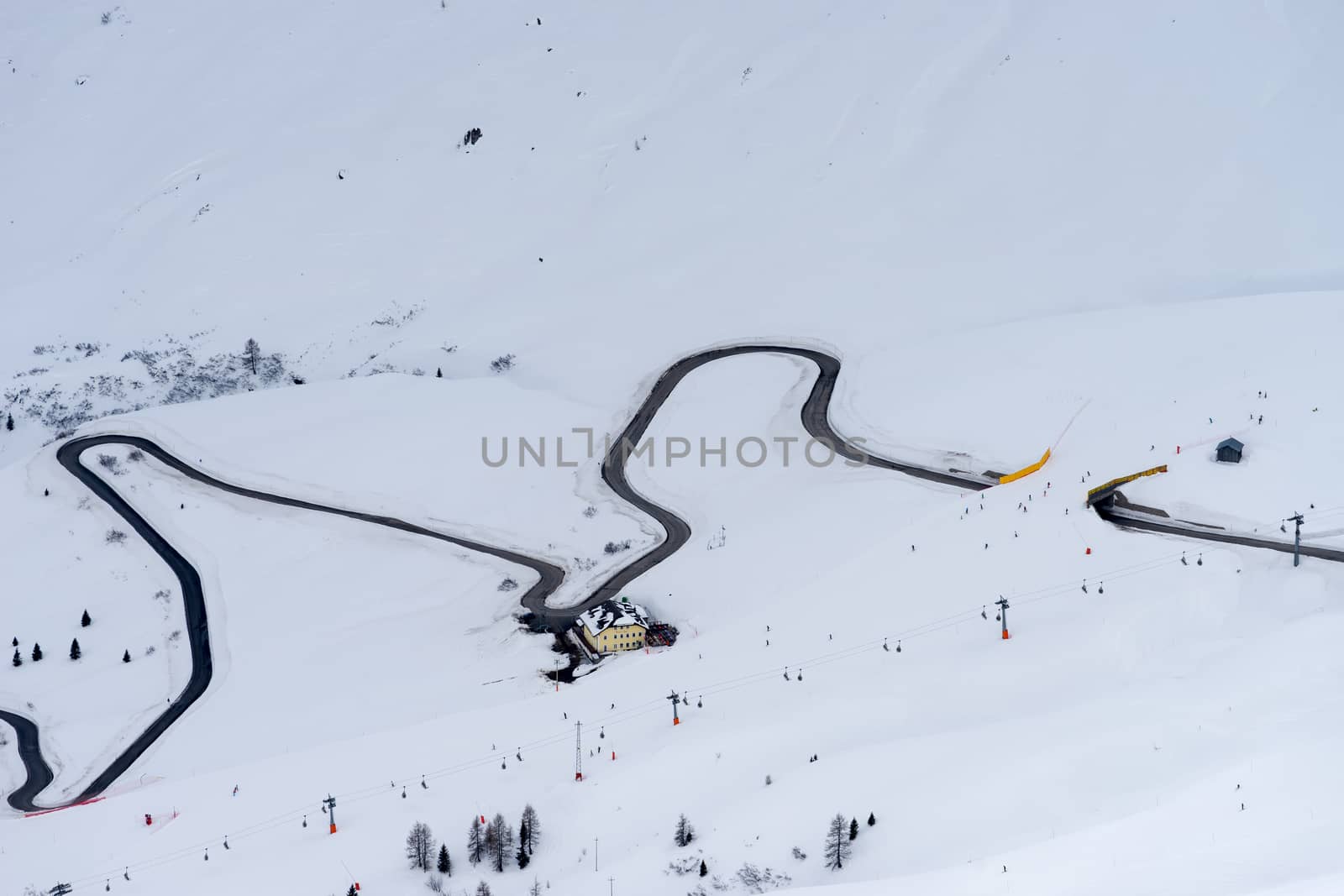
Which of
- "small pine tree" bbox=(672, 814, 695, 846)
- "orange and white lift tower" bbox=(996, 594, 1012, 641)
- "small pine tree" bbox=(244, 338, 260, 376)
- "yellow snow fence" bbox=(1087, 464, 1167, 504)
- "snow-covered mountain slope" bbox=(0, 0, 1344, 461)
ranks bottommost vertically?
"small pine tree" bbox=(672, 814, 695, 846)

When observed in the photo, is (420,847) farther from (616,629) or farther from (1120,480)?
(1120,480)

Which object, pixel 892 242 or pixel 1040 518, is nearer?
pixel 1040 518

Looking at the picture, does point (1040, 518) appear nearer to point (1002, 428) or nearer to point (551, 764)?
point (1002, 428)

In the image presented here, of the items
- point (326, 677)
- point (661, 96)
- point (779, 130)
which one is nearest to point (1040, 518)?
point (326, 677)

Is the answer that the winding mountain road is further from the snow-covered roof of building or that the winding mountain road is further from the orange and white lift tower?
the orange and white lift tower

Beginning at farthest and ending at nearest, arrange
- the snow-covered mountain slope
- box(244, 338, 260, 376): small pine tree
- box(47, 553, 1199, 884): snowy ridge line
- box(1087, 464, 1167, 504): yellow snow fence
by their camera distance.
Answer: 1. box(244, 338, 260, 376): small pine tree
2. the snow-covered mountain slope
3. box(1087, 464, 1167, 504): yellow snow fence
4. box(47, 553, 1199, 884): snowy ridge line

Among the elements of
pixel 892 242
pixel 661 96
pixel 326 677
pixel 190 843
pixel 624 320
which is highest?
pixel 661 96

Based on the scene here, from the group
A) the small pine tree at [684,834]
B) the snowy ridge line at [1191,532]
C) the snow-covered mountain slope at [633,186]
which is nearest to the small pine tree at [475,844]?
the small pine tree at [684,834]

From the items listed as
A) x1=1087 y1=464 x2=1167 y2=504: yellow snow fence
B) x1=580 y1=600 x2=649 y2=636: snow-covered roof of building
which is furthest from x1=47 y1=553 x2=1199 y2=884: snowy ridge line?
x1=580 y1=600 x2=649 y2=636: snow-covered roof of building
